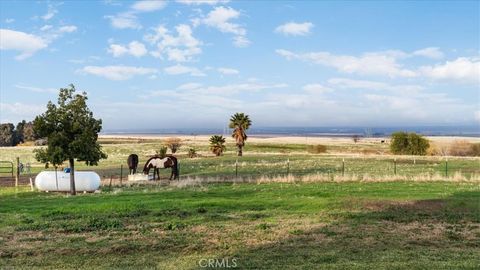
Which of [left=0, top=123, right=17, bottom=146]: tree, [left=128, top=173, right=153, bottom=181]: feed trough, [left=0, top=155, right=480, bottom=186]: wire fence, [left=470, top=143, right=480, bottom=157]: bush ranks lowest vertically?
[left=470, top=143, right=480, bottom=157]: bush

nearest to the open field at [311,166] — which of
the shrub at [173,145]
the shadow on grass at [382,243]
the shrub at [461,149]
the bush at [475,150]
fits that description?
the shrub at [173,145]

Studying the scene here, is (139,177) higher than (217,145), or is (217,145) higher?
(217,145)

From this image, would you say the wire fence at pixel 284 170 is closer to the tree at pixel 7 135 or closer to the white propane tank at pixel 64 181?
the white propane tank at pixel 64 181

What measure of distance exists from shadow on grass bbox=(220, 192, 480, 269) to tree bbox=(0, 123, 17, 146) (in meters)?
122

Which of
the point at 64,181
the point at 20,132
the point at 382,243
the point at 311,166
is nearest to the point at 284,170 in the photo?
the point at 311,166

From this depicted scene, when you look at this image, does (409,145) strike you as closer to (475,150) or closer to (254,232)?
(475,150)

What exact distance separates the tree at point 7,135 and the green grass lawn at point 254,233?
112123 mm

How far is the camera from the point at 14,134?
125 metres

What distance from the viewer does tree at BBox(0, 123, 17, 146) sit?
122 m

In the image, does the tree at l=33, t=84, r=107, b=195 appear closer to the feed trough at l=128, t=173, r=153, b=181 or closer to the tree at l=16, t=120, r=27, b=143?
the feed trough at l=128, t=173, r=153, b=181

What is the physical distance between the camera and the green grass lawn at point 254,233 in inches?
401

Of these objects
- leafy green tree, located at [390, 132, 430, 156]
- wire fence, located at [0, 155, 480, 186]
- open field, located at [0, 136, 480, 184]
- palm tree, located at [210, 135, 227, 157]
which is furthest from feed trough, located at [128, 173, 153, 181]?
leafy green tree, located at [390, 132, 430, 156]

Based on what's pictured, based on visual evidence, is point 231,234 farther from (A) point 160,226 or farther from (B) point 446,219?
(B) point 446,219

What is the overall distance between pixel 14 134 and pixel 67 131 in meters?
111
